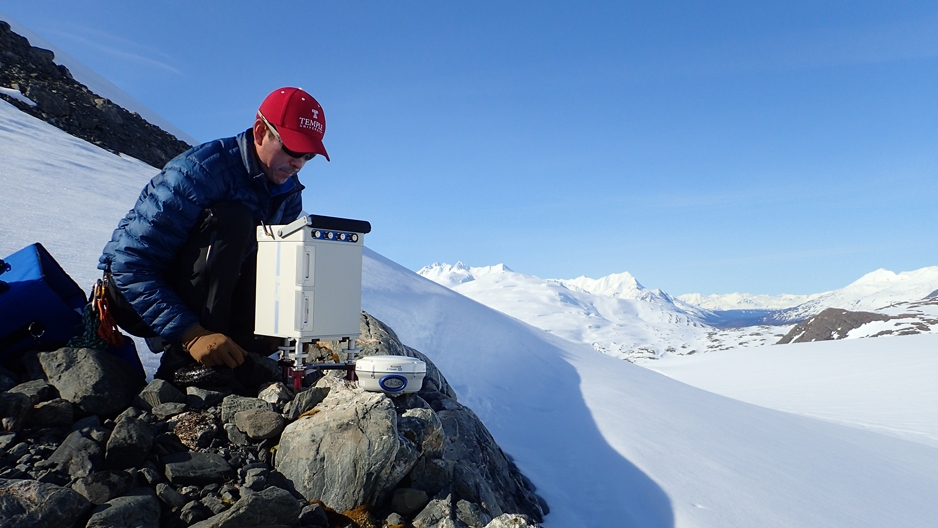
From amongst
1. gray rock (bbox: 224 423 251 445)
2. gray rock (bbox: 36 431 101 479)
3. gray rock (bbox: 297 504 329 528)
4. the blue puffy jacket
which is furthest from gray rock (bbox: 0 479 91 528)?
the blue puffy jacket

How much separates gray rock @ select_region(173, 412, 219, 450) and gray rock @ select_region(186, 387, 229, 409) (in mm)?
77

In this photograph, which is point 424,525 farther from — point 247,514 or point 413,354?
point 413,354

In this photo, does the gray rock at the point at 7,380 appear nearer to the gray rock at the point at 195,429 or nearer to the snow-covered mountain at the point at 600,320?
the gray rock at the point at 195,429

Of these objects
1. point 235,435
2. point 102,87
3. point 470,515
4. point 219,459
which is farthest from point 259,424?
point 102,87

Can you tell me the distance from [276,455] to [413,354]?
85.8 inches

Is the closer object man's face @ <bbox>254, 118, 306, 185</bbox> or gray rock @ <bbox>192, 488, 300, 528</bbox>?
gray rock @ <bbox>192, 488, 300, 528</bbox>

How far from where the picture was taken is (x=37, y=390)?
2482 millimetres

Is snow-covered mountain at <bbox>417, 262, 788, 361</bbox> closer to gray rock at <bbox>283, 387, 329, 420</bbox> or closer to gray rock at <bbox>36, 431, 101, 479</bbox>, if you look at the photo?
gray rock at <bbox>283, 387, 329, 420</bbox>

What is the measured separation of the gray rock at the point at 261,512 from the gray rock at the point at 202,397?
2.22 feet

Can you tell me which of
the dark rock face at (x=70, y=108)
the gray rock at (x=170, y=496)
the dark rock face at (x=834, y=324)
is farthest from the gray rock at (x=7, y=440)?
the dark rock face at (x=834, y=324)

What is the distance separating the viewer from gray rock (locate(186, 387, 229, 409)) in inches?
107

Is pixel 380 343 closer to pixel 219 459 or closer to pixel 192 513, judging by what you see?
pixel 219 459

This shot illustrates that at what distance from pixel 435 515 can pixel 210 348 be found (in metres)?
1.24

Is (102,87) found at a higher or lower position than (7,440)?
higher
